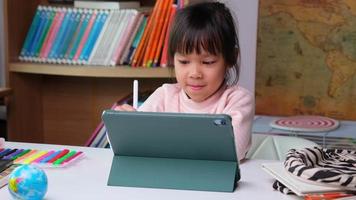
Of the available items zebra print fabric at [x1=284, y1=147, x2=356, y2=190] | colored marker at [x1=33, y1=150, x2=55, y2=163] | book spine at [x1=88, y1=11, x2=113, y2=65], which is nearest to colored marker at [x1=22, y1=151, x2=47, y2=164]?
colored marker at [x1=33, y1=150, x2=55, y2=163]

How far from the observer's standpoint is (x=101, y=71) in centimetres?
212

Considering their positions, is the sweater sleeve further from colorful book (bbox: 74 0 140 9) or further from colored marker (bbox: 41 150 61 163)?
colorful book (bbox: 74 0 140 9)

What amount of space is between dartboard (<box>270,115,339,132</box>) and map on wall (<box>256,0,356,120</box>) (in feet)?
0.19

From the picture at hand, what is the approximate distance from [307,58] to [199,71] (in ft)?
3.59

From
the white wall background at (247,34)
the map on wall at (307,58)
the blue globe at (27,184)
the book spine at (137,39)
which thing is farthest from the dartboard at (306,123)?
the blue globe at (27,184)

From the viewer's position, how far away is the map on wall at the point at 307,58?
7.64 ft

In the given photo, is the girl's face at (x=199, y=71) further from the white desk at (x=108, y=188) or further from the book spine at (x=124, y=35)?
the book spine at (x=124, y=35)

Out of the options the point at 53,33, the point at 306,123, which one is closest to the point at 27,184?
the point at 53,33

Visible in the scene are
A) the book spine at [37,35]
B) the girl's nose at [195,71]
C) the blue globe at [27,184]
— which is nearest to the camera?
the blue globe at [27,184]

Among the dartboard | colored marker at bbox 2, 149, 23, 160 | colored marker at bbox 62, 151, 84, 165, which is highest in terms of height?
colored marker at bbox 2, 149, 23, 160

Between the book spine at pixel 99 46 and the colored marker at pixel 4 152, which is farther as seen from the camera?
the book spine at pixel 99 46

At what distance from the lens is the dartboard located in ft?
7.31

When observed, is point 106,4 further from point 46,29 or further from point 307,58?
point 307,58

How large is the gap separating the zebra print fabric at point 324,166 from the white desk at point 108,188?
0.06 m
